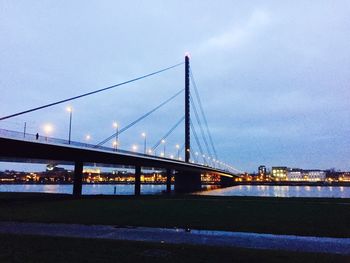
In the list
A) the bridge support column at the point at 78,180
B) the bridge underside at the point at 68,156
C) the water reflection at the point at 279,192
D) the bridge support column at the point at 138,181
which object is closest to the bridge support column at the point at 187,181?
the water reflection at the point at 279,192

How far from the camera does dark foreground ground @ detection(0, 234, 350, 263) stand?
10.5 meters

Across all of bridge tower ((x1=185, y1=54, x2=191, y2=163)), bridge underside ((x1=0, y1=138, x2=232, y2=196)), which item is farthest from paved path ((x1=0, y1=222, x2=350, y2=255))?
bridge tower ((x1=185, y1=54, x2=191, y2=163))

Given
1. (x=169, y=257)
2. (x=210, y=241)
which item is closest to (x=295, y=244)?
(x=210, y=241)

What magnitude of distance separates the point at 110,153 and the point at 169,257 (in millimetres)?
53238

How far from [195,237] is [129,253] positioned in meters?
4.05

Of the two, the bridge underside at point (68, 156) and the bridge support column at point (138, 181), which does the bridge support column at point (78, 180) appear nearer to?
the bridge underside at point (68, 156)

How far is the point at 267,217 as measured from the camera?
22031 mm

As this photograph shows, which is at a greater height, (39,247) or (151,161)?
(151,161)

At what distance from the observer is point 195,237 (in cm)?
1474

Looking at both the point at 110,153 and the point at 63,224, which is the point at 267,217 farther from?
the point at 110,153

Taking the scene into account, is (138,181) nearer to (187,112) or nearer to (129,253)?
(187,112)

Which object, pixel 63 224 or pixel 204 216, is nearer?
pixel 63 224

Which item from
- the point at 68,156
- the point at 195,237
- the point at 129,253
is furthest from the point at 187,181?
the point at 129,253

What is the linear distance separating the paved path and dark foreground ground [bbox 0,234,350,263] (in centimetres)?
118
